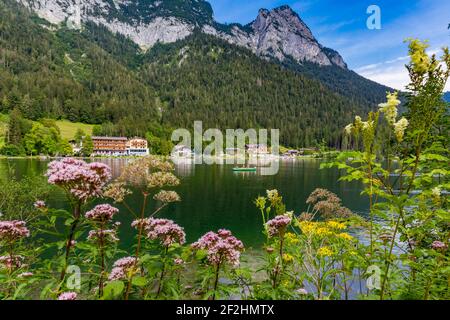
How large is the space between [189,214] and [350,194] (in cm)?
2755

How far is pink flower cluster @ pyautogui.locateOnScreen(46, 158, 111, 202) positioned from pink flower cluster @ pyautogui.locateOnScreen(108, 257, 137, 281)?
2.49ft

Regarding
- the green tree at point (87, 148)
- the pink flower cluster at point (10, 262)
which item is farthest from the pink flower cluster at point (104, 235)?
the green tree at point (87, 148)

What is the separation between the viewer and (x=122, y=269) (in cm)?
303

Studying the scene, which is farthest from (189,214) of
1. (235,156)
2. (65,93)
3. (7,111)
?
(65,93)

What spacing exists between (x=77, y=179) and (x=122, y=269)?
1002 millimetres

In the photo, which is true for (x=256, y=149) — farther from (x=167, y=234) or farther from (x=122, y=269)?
(x=122, y=269)

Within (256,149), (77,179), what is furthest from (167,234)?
(256,149)

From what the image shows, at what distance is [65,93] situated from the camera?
188750 millimetres

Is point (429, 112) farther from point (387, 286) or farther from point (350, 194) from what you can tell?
point (350, 194)

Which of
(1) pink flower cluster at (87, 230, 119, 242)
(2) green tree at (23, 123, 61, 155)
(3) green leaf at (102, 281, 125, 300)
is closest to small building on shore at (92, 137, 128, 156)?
(2) green tree at (23, 123, 61, 155)

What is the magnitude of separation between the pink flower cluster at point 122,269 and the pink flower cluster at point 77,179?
2.49 ft

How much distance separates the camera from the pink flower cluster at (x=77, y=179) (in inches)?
107
